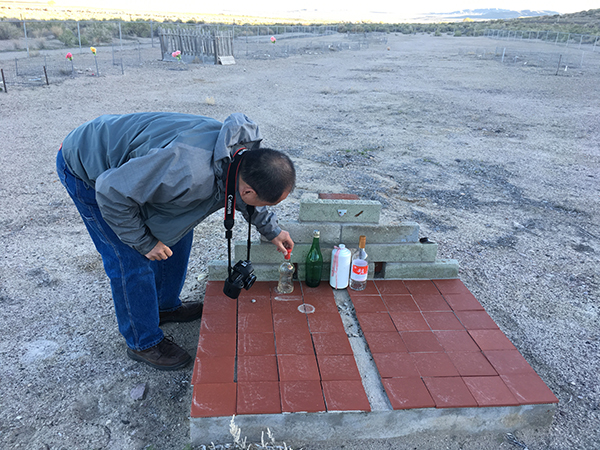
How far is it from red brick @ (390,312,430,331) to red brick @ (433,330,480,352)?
10cm

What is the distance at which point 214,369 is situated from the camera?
8.27 feet

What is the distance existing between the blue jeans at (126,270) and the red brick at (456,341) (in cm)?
180

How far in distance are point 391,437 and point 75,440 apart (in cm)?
170

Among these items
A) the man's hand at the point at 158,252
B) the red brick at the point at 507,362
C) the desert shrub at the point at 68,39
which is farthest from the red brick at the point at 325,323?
the desert shrub at the point at 68,39

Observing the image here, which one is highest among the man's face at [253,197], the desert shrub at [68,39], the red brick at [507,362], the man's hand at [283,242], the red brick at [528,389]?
the desert shrub at [68,39]

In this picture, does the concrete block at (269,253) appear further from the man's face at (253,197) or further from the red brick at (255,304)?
the man's face at (253,197)

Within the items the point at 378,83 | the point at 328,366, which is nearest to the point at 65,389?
the point at 328,366

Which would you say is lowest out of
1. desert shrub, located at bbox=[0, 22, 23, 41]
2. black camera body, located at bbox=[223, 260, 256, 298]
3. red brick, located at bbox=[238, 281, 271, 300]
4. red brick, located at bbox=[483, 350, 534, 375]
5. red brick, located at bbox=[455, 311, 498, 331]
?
red brick, located at bbox=[483, 350, 534, 375]

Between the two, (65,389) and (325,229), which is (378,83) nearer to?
(325,229)

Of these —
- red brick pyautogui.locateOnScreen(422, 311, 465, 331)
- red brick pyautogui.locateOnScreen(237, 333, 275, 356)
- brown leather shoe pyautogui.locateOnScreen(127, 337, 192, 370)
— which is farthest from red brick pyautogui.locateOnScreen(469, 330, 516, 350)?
brown leather shoe pyautogui.locateOnScreen(127, 337, 192, 370)

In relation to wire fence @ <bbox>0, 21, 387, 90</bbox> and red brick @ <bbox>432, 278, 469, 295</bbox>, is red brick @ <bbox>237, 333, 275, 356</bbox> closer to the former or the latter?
red brick @ <bbox>432, 278, 469, 295</bbox>

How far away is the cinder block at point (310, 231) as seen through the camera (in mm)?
3295

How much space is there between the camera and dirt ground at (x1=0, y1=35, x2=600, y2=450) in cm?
262

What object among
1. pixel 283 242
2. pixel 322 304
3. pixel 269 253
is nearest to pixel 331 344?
pixel 322 304
